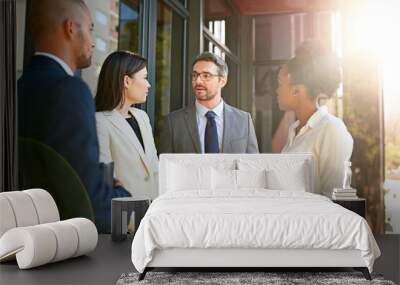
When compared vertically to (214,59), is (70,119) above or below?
below

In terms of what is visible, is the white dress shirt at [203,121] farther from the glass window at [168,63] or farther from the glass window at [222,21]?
the glass window at [222,21]

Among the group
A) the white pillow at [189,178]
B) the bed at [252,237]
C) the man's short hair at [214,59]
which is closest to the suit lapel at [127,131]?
the white pillow at [189,178]

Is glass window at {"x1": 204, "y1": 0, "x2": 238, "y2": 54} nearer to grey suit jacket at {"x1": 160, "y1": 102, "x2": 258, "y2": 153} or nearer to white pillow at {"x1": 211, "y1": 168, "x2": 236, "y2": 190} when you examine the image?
grey suit jacket at {"x1": 160, "y1": 102, "x2": 258, "y2": 153}

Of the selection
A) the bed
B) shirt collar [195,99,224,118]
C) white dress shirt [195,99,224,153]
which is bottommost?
the bed

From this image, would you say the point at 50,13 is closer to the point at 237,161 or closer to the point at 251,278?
the point at 237,161

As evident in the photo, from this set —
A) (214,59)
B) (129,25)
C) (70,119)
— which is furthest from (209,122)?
(70,119)

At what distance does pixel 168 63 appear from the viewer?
5898 mm

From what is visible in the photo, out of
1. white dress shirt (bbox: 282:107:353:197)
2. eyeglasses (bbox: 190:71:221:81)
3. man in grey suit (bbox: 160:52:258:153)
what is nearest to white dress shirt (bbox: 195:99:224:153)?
man in grey suit (bbox: 160:52:258:153)

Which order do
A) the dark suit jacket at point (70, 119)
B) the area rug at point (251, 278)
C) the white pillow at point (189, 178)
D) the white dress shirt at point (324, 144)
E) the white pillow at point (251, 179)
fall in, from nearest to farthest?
1. the area rug at point (251, 278)
2. the white pillow at point (251, 179)
3. the white pillow at point (189, 178)
4. the white dress shirt at point (324, 144)
5. the dark suit jacket at point (70, 119)

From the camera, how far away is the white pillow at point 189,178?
536cm

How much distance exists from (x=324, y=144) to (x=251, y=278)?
2463 mm

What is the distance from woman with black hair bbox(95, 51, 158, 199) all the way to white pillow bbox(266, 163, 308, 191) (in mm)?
1349

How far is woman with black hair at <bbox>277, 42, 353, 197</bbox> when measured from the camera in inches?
227

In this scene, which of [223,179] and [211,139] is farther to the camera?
[211,139]
